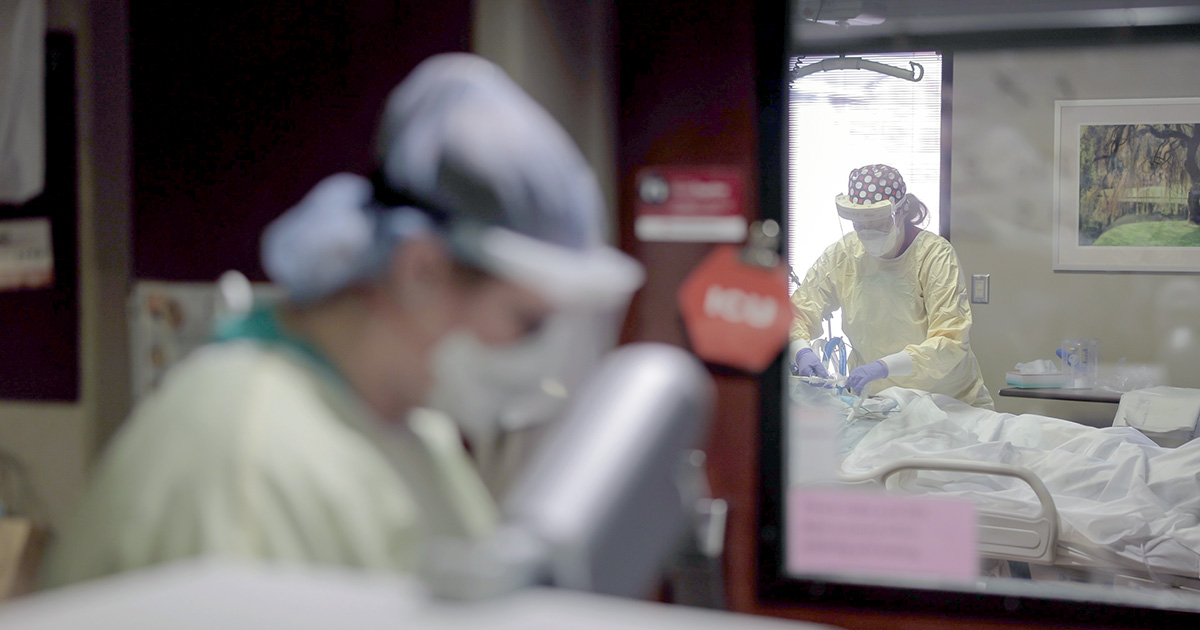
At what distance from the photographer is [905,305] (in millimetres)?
2457

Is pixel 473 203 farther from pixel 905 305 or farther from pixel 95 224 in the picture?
pixel 905 305

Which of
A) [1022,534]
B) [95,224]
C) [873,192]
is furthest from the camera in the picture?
[873,192]

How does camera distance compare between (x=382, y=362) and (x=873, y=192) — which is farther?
(x=873, y=192)

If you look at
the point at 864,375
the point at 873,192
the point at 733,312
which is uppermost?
the point at 873,192

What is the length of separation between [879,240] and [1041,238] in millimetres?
599

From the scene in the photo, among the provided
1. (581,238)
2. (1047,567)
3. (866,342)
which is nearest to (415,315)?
(581,238)

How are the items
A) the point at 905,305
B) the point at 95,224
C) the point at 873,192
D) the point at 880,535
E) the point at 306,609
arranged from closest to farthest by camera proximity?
the point at 306,609
the point at 880,535
the point at 95,224
the point at 873,192
the point at 905,305

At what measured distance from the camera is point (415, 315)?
837 millimetres

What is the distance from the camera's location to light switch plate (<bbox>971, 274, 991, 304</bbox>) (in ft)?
8.41

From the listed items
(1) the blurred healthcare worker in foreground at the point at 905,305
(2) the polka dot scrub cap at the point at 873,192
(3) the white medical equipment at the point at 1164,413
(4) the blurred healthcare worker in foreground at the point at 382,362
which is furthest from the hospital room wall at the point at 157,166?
(3) the white medical equipment at the point at 1164,413

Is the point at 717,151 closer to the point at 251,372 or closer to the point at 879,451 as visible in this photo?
the point at 251,372

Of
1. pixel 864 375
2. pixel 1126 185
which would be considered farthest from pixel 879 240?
pixel 1126 185

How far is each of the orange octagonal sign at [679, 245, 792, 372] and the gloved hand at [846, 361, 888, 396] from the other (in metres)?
1.38

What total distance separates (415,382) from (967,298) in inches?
82.7
